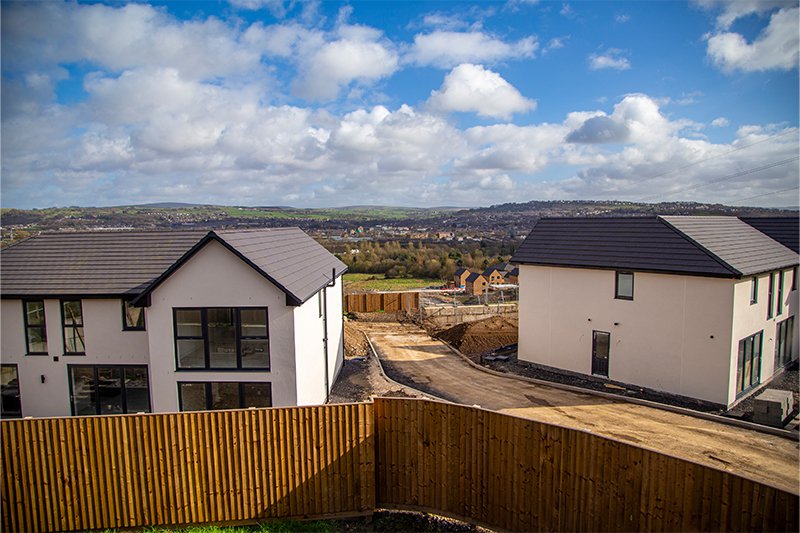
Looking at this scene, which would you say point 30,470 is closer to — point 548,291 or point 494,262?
point 548,291

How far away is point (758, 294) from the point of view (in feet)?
58.9

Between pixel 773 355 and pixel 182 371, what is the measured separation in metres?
22.4

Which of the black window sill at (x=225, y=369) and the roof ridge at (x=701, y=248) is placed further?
the roof ridge at (x=701, y=248)

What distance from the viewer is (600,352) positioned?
1948 centimetres

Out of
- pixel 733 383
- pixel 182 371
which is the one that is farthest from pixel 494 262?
pixel 182 371

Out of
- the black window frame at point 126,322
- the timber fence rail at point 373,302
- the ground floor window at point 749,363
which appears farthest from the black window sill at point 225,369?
the timber fence rail at point 373,302

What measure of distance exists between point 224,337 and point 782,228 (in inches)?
1002

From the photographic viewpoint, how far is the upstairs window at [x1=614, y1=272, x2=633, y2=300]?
1855 centimetres

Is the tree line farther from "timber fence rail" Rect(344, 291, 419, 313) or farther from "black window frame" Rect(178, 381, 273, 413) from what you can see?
"black window frame" Rect(178, 381, 273, 413)

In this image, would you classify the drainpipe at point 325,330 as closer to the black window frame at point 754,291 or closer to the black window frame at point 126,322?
the black window frame at point 126,322

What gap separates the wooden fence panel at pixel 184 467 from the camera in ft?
26.5

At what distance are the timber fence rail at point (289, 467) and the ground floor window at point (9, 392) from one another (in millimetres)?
8658

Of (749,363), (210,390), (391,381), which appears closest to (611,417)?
(749,363)

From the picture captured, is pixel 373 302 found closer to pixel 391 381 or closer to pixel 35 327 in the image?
pixel 391 381
